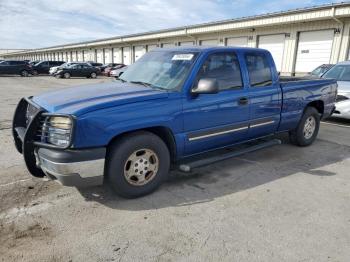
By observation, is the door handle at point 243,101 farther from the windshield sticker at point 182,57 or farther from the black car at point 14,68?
the black car at point 14,68

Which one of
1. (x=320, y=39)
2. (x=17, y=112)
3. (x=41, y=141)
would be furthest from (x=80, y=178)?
(x=320, y=39)

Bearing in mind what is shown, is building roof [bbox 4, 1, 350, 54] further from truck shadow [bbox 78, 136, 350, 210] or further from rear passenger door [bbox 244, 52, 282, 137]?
rear passenger door [bbox 244, 52, 282, 137]

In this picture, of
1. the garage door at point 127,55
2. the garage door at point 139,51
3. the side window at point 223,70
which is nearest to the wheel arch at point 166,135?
the side window at point 223,70

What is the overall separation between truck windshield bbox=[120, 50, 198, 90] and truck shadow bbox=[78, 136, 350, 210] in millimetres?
1381

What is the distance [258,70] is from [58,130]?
10.7 ft

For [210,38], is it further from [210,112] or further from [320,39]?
[210,112]

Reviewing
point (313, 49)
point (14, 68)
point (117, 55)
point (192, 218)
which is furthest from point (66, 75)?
point (192, 218)

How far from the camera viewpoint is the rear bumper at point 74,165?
3.15m

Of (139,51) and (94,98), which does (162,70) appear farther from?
(139,51)

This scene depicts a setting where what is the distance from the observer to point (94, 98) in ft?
11.7

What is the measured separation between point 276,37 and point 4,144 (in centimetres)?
1863

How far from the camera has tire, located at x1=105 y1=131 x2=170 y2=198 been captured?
3.47m

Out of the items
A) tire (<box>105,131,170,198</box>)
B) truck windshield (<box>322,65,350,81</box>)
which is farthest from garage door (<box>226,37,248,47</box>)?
tire (<box>105,131,170,198</box>)

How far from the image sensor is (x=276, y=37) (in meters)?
20.2
